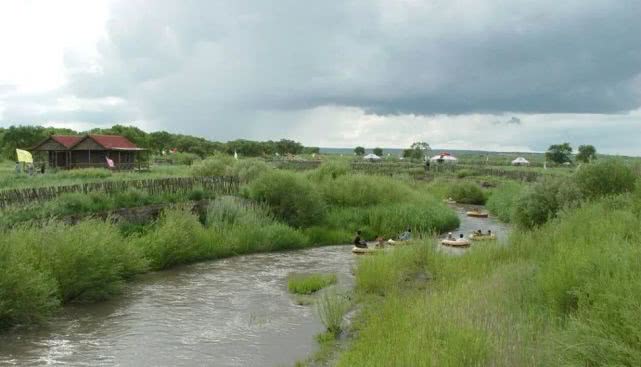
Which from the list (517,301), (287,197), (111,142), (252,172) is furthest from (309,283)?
(111,142)

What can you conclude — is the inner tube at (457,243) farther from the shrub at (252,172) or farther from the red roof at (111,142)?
the red roof at (111,142)

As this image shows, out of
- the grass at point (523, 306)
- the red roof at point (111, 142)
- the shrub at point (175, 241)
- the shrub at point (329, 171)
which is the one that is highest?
the red roof at point (111, 142)

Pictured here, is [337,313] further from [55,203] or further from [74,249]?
[55,203]

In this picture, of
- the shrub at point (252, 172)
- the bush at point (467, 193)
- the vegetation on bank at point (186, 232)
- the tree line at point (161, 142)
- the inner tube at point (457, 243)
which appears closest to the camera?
the vegetation on bank at point (186, 232)

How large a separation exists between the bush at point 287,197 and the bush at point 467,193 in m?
24.2

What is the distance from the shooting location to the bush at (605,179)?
→ 75.9ft

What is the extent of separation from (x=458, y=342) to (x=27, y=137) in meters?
87.8

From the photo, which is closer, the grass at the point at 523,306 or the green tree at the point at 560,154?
the grass at the point at 523,306

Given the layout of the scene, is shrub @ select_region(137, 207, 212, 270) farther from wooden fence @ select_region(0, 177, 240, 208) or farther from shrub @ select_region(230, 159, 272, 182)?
shrub @ select_region(230, 159, 272, 182)

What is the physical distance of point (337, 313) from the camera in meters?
13.5

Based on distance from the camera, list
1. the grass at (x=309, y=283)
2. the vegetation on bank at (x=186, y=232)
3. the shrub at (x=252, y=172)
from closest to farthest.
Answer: the vegetation on bank at (x=186, y=232), the grass at (x=309, y=283), the shrub at (x=252, y=172)

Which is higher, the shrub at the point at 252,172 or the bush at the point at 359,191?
the shrub at the point at 252,172

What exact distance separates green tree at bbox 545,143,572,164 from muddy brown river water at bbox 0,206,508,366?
3815 inches

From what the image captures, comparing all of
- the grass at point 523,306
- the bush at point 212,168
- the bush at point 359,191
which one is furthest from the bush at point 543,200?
the bush at point 212,168
